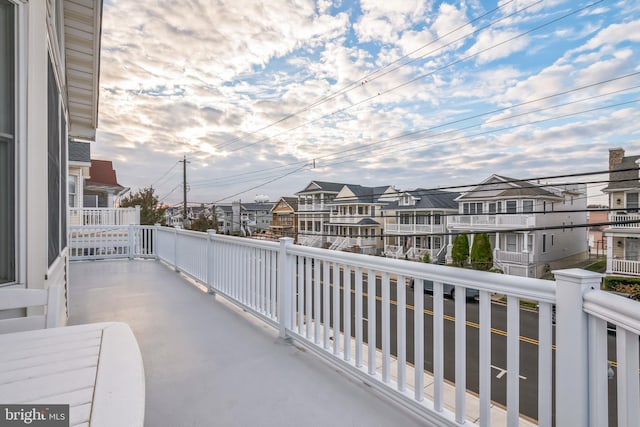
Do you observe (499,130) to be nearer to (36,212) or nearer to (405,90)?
(405,90)

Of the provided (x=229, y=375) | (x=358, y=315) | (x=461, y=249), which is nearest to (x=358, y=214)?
(x=461, y=249)

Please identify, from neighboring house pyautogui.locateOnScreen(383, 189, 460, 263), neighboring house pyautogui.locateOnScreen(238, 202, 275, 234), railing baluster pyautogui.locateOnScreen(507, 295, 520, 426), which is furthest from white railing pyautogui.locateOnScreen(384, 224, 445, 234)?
railing baluster pyautogui.locateOnScreen(507, 295, 520, 426)

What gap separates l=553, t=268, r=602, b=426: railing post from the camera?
103cm

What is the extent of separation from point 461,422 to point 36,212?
7.55 feet

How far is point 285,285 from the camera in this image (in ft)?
8.73

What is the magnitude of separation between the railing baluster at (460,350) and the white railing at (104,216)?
9.81 meters

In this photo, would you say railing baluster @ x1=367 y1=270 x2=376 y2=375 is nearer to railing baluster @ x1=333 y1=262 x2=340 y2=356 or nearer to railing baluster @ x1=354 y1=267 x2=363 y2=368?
railing baluster @ x1=354 y1=267 x2=363 y2=368

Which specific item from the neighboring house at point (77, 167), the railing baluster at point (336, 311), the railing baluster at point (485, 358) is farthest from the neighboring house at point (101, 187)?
the railing baluster at point (485, 358)

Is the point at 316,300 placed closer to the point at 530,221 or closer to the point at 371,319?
the point at 371,319

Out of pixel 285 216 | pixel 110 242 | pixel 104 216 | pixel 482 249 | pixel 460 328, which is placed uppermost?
pixel 104 216

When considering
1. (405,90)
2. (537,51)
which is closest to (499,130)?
(537,51)

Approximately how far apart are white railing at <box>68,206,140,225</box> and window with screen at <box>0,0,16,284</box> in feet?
28.4

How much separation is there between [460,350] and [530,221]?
38.2 feet

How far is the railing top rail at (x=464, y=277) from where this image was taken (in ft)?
3.85
